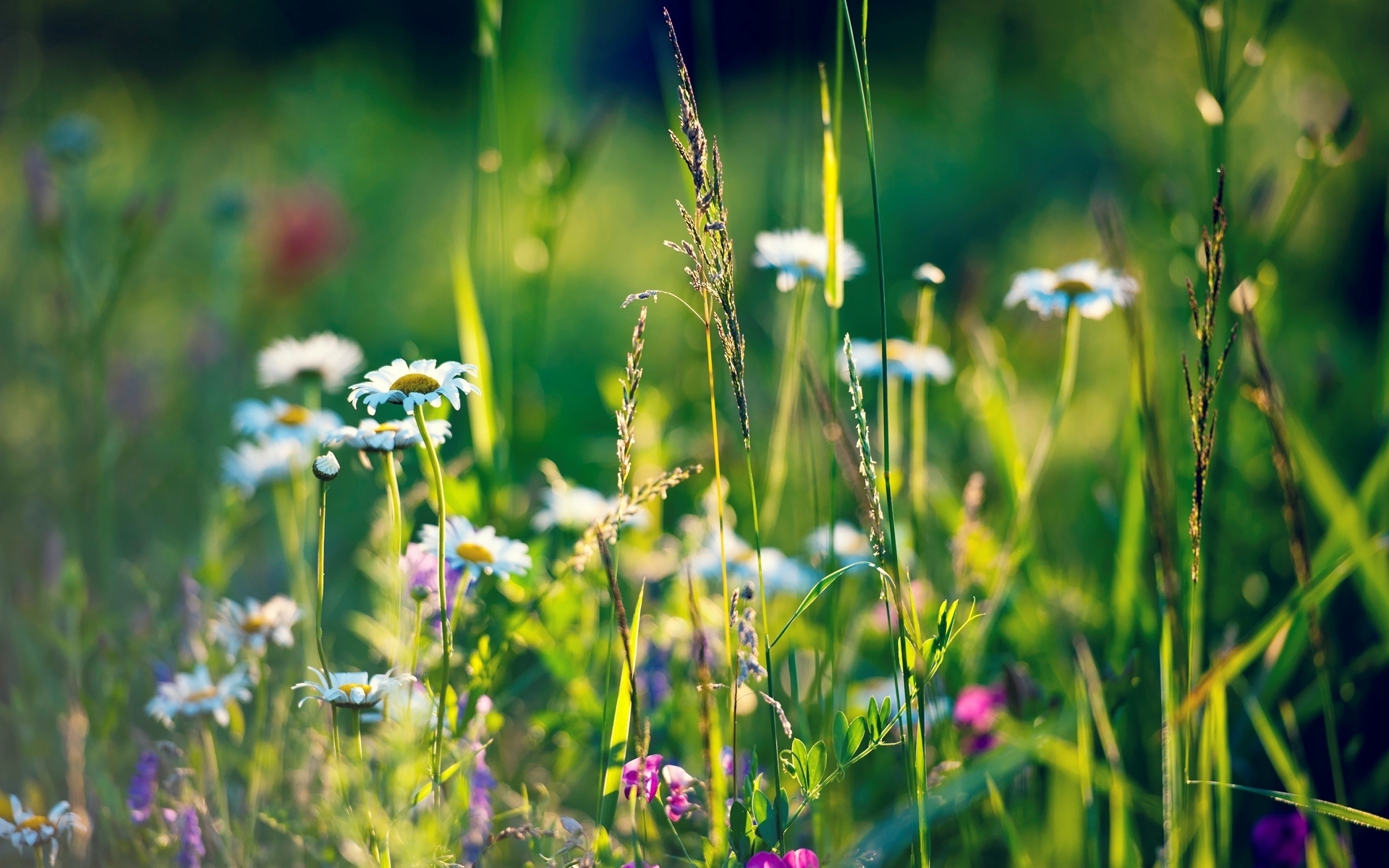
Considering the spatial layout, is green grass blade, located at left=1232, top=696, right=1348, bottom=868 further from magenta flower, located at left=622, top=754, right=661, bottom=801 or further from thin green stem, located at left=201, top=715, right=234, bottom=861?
thin green stem, located at left=201, top=715, right=234, bottom=861

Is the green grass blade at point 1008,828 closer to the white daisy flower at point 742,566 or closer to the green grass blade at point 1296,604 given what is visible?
the green grass blade at point 1296,604

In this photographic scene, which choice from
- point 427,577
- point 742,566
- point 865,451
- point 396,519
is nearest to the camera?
point 865,451

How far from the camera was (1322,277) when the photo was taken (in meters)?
2.25

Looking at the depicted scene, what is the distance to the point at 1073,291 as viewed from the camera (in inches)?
30.5

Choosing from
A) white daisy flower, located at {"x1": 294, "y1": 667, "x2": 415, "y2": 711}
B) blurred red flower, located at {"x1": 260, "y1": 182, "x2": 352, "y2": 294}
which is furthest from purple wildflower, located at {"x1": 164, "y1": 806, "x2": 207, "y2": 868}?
blurred red flower, located at {"x1": 260, "y1": 182, "x2": 352, "y2": 294}

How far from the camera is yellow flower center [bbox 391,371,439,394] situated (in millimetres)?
517

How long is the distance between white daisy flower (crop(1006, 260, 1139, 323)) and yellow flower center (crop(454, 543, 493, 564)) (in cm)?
46

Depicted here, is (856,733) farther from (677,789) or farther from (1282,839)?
(1282,839)

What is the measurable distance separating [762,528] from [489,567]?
0.29 m

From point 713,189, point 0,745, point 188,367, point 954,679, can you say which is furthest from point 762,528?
point 188,367

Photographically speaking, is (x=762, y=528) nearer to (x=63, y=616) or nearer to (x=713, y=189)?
(x=713, y=189)

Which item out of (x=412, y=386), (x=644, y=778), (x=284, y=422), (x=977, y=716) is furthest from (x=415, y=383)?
(x=977, y=716)

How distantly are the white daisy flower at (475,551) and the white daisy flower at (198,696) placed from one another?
16 cm

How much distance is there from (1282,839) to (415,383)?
2.13 ft
